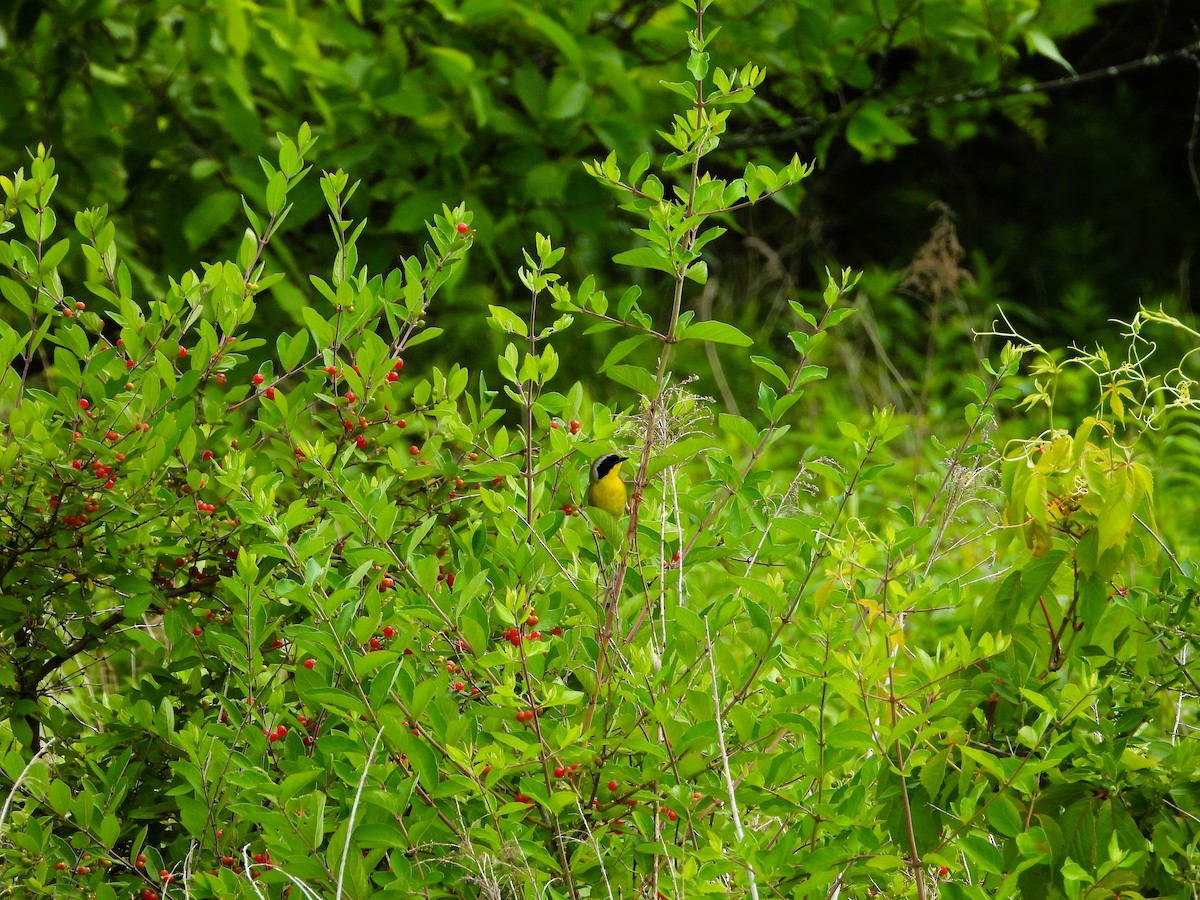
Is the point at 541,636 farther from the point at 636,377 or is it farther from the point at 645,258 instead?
the point at 645,258

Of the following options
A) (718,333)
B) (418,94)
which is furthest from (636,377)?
(418,94)

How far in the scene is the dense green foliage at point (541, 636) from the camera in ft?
5.50

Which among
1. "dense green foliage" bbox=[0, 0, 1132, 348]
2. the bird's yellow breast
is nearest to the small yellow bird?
the bird's yellow breast

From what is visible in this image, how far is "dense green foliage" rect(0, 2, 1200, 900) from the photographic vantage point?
1677mm

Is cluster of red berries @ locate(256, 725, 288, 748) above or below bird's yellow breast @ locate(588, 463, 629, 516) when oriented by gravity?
above

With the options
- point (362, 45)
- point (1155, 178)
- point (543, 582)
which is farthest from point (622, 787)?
point (1155, 178)

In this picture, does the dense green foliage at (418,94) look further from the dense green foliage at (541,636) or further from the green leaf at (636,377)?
the green leaf at (636,377)

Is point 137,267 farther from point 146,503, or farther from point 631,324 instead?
point 631,324

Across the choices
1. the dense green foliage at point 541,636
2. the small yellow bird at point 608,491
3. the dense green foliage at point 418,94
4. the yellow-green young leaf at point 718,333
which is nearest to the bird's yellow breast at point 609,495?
the small yellow bird at point 608,491

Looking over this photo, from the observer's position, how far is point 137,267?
4094 millimetres

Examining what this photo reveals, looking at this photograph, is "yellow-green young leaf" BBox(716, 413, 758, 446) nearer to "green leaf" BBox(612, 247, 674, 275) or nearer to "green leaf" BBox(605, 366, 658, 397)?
"green leaf" BBox(605, 366, 658, 397)

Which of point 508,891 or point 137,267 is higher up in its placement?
point 137,267

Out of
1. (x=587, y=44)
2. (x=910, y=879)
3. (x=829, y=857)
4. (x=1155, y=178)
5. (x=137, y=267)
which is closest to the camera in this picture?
(x=829, y=857)

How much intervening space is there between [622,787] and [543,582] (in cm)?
35
